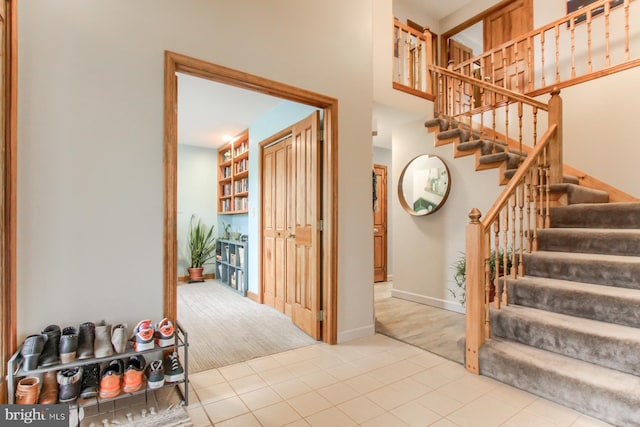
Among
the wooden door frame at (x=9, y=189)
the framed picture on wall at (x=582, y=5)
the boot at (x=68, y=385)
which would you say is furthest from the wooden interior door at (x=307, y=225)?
the framed picture on wall at (x=582, y=5)

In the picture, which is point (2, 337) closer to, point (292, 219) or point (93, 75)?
point (93, 75)

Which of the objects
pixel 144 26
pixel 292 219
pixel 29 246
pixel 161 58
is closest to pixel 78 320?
pixel 29 246

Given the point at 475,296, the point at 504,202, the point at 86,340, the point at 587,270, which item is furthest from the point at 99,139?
the point at 587,270

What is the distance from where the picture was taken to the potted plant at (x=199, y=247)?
5.74m

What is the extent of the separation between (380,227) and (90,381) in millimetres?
4806

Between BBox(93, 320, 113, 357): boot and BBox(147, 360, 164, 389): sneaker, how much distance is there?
0.81ft

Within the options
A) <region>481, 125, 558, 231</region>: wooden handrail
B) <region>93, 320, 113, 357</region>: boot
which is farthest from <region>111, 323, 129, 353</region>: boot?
<region>481, 125, 558, 231</region>: wooden handrail

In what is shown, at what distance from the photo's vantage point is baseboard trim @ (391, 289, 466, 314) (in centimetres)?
373

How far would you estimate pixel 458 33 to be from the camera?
18.7ft

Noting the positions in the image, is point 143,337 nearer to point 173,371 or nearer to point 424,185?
point 173,371

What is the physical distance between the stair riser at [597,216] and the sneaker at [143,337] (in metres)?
3.41

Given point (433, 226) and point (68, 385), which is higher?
point (433, 226)

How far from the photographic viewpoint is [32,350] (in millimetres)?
1454

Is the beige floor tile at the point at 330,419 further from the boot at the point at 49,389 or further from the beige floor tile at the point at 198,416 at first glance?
the boot at the point at 49,389
